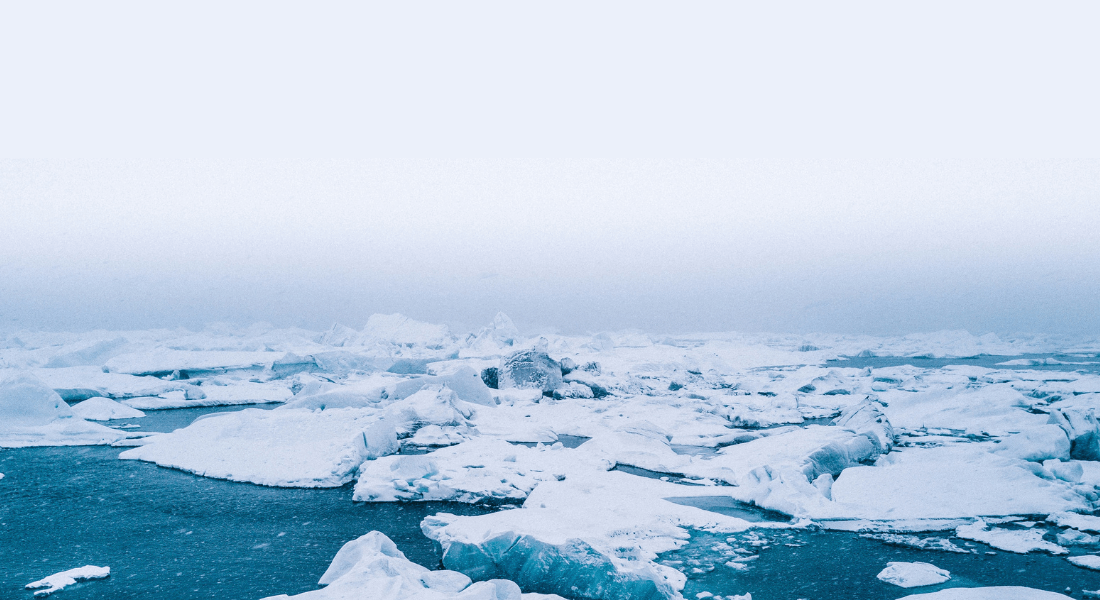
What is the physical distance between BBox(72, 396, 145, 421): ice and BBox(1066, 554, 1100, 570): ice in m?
13.5

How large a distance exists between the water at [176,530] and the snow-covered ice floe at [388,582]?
43 centimetres

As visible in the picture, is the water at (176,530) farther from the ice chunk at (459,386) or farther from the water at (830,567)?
the ice chunk at (459,386)

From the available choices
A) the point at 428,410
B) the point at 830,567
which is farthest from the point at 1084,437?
the point at 428,410

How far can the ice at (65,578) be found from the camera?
4082mm

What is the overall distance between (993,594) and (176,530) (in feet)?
19.4

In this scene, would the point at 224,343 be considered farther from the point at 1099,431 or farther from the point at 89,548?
the point at 1099,431

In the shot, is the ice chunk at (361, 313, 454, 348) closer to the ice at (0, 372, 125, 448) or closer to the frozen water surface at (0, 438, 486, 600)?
the ice at (0, 372, 125, 448)

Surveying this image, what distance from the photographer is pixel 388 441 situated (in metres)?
8.35

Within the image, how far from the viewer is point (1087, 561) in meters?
4.34

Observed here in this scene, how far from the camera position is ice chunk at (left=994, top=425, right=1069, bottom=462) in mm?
6754

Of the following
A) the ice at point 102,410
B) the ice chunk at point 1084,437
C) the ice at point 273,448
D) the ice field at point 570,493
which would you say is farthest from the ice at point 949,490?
the ice at point 102,410

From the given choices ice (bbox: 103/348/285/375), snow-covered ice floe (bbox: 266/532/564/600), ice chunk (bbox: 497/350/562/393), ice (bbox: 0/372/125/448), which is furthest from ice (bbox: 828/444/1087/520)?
ice (bbox: 103/348/285/375)

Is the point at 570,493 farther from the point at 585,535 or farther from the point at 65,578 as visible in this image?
the point at 65,578

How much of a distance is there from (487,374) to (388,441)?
8.01 metres
